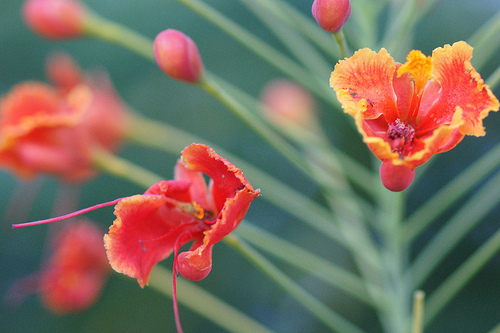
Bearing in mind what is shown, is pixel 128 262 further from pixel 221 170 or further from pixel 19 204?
pixel 19 204

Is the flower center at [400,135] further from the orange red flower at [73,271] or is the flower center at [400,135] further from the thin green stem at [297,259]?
the orange red flower at [73,271]

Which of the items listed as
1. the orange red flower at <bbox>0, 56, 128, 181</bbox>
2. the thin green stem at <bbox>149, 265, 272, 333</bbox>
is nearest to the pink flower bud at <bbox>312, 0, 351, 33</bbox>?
the orange red flower at <bbox>0, 56, 128, 181</bbox>

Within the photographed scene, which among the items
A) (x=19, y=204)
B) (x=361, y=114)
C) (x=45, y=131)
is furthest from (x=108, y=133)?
(x=19, y=204)

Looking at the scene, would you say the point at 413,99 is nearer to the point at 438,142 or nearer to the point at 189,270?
the point at 438,142

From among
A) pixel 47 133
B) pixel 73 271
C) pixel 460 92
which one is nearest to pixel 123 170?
pixel 47 133

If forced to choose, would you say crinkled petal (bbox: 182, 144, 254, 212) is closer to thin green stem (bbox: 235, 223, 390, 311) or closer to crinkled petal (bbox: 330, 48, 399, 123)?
crinkled petal (bbox: 330, 48, 399, 123)

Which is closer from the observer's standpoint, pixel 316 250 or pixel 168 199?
pixel 168 199

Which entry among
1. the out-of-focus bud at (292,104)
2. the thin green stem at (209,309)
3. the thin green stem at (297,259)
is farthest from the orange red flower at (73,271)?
the out-of-focus bud at (292,104)
